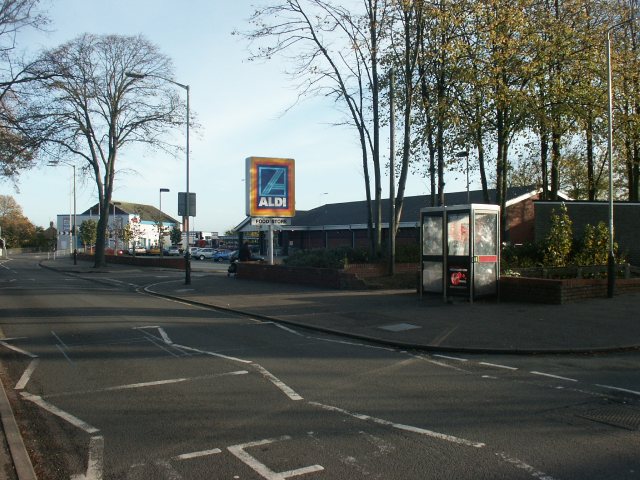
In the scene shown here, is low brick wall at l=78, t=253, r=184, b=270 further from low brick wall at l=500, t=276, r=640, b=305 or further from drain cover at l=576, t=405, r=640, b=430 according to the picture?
drain cover at l=576, t=405, r=640, b=430

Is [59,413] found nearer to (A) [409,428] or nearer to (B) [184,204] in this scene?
(A) [409,428]

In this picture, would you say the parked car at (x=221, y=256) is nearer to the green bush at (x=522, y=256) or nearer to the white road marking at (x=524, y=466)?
the green bush at (x=522, y=256)

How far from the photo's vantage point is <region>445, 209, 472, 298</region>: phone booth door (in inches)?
645

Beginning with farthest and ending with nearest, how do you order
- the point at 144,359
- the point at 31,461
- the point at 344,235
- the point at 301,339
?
the point at 344,235 → the point at 301,339 → the point at 144,359 → the point at 31,461

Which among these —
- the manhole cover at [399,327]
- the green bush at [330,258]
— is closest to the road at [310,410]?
the manhole cover at [399,327]

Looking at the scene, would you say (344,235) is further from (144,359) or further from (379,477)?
(379,477)

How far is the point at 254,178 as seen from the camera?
28188 mm

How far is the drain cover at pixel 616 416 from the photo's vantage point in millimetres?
6215

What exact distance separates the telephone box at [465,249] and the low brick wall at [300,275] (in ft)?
16.4

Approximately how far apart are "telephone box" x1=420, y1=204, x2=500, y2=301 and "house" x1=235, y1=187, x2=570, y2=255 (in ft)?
52.5

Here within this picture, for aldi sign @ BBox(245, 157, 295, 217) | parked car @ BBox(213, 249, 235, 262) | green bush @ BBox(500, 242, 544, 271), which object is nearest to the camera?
green bush @ BBox(500, 242, 544, 271)

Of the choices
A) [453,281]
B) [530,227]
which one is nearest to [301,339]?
[453,281]

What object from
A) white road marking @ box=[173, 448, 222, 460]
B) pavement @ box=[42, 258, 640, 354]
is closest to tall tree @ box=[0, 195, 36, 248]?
pavement @ box=[42, 258, 640, 354]

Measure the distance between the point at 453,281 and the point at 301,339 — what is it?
6236 millimetres
